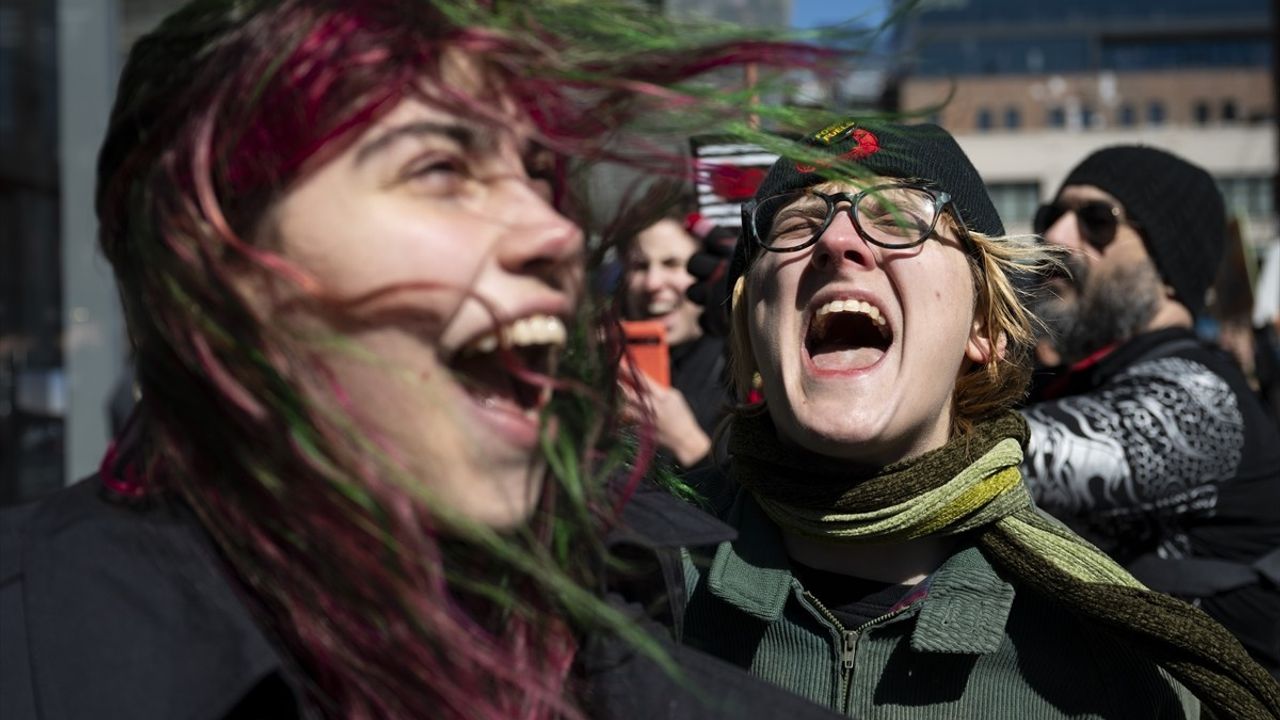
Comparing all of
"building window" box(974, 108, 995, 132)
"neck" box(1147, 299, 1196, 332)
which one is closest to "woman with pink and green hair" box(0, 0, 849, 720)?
"neck" box(1147, 299, 1196, 332)

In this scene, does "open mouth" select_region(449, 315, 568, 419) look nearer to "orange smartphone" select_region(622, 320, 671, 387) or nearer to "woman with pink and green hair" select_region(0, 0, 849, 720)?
"woman with pink and green hair" select_region(0, 0, 849, 720)

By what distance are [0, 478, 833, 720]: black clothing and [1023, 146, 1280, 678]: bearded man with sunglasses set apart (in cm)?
162

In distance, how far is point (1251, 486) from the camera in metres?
2.90

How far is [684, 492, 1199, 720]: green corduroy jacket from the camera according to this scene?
1.85m

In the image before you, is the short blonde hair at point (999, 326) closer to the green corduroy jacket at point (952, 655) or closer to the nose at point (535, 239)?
the green corduroy jacket at point (952, 655)

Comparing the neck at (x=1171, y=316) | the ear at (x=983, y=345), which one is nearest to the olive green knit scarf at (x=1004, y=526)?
the ear at (x=983, y=345)

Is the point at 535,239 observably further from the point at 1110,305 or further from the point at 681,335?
the point at 681,335

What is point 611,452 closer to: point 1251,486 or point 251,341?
point 251,341

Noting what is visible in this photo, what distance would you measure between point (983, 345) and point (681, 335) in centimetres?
208

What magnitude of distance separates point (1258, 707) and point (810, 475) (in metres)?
0.72

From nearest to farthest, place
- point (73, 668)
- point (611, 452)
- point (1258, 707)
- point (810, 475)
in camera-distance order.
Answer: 1. point (73, 668)
2. point (611, 452)
3. point (1258, 707)
4. point (810, 475)

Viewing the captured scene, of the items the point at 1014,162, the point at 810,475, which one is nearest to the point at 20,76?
the point at 810,475

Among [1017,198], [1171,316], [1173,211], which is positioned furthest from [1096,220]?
[1017,198]

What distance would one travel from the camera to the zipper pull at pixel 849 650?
6.32 feet
